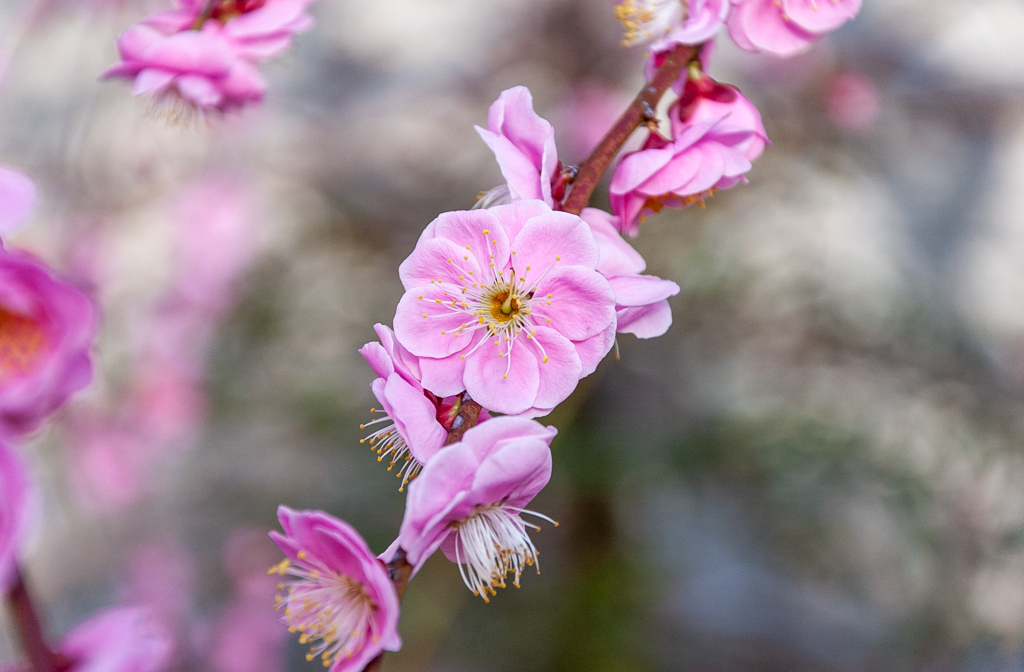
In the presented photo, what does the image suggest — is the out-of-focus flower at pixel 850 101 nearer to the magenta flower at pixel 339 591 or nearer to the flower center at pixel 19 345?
the magenta flower at pixel 339 591

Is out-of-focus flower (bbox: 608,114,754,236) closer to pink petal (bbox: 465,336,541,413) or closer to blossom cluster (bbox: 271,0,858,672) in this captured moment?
blossom cluster (bbox: 271,0,858,672)

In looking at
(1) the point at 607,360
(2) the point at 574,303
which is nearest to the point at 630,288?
(2) the point at 574,303

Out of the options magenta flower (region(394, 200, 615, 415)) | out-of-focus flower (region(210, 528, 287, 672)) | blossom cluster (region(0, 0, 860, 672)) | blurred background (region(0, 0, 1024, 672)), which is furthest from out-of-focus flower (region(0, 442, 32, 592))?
out-of-focus flower (region(210, 528, 287, 672))

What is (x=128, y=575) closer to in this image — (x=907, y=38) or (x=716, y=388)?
(x=716, y=388)

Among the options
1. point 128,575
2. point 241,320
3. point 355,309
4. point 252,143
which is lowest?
point 128,575

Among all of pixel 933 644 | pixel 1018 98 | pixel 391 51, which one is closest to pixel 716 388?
pixel 933 644

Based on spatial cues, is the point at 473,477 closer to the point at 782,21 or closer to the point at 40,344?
the point at 40,344
